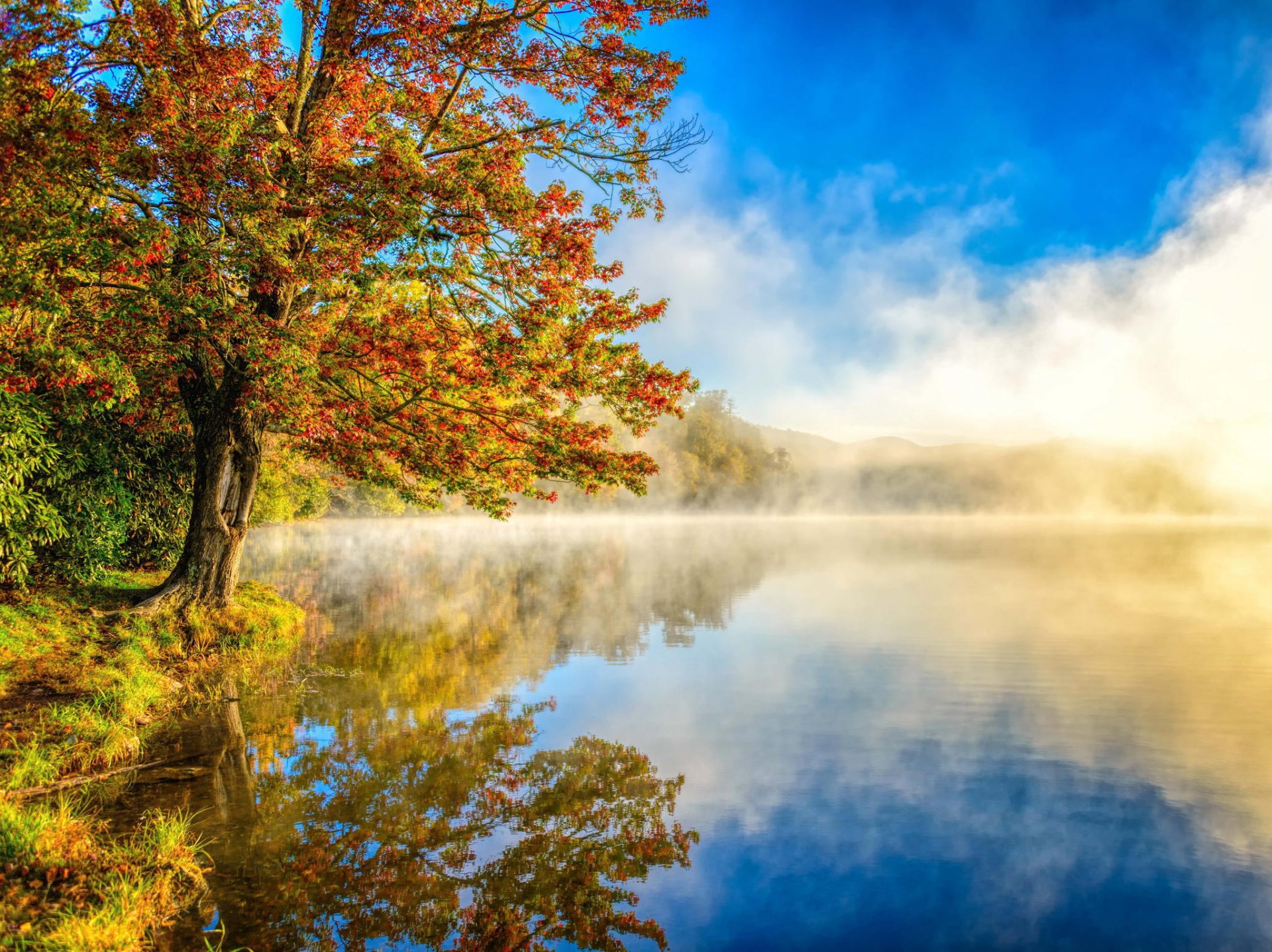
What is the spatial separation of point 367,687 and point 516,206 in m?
6.84

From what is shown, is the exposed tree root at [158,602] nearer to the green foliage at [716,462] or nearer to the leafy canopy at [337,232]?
the leafy canopy at [337,232]

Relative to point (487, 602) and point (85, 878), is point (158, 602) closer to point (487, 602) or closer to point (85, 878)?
point (85, 878)

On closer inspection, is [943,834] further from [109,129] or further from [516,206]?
[109,129]

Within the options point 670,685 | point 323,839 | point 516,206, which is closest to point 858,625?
point 670,685

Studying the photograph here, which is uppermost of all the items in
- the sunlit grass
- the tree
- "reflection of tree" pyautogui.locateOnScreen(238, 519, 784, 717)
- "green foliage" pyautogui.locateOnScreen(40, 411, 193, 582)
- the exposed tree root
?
the tree

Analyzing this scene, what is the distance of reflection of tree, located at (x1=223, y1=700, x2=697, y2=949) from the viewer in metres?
4.42

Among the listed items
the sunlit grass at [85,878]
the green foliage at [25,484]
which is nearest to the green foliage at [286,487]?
the green foliage at [25,484]

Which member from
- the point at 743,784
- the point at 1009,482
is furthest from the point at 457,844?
the point at 1009,482

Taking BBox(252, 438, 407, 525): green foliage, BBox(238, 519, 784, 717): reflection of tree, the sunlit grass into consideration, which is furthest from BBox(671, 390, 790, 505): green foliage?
the sunlit grass

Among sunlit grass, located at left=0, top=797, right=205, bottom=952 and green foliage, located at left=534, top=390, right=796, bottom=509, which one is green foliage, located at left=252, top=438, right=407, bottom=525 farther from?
green foliage, located at left=534, top=390, right=796, bottom=509

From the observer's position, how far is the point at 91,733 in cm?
645

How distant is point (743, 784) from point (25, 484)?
9.89 m

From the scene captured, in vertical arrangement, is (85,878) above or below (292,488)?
below

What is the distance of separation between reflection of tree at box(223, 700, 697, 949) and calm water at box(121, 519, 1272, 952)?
0.03m
